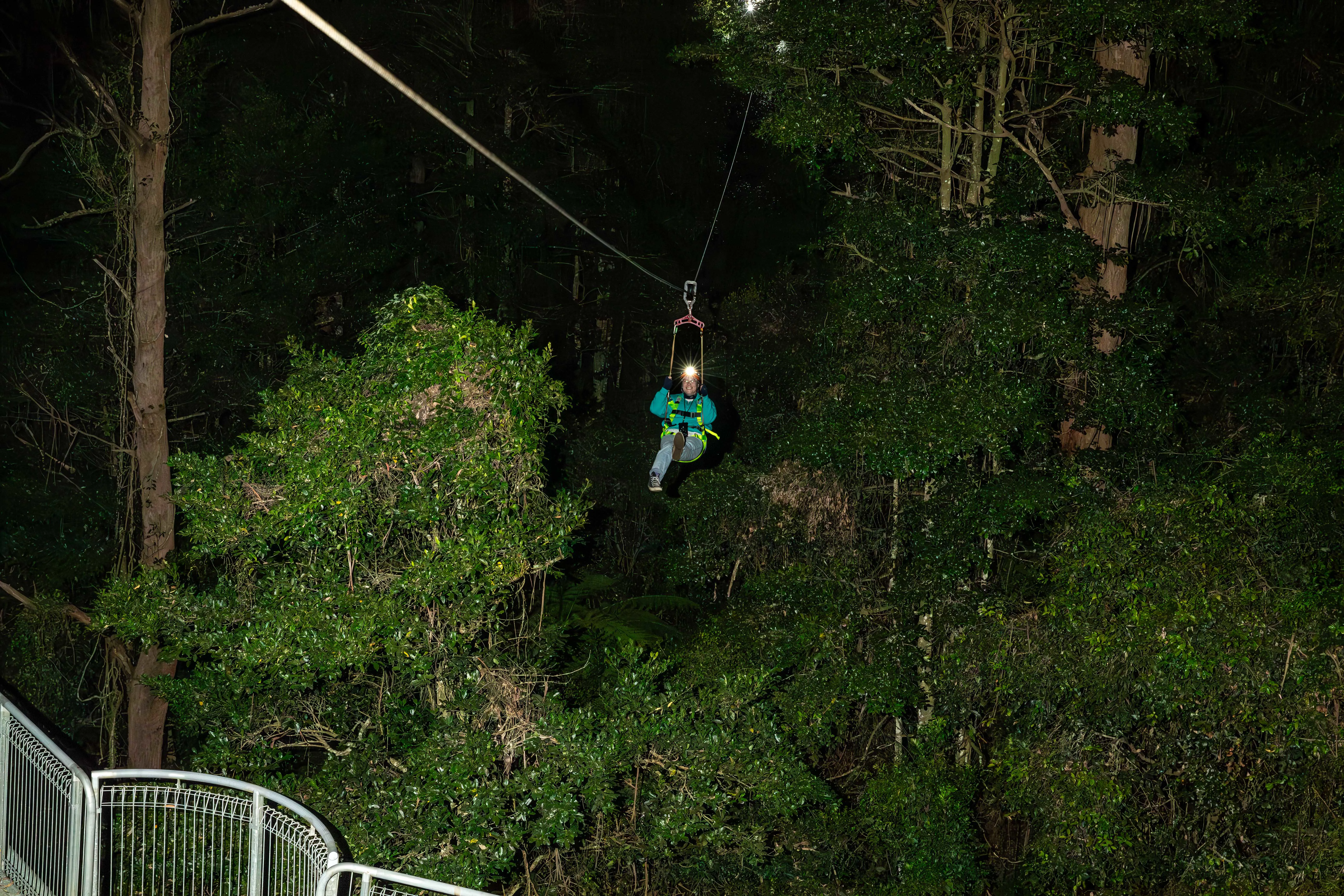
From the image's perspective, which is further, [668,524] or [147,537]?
[668,524]

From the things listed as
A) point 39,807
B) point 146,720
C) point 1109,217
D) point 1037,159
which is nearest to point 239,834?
point 39,807

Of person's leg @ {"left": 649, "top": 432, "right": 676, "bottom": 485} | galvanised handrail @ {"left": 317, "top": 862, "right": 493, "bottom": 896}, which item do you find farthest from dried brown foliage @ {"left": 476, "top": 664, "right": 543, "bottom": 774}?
galvanised handrail @ {"left": 317, "top": 862, "right": 493, "bottom": 896}

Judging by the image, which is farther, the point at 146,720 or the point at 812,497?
the point at 146,720

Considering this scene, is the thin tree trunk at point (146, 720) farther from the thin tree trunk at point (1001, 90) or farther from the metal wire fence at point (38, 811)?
the thin tree trunk at point (1001, 90)

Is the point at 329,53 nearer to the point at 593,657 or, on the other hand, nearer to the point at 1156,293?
the point at 593,657

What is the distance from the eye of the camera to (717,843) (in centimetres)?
1023

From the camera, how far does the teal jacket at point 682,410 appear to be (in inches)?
452

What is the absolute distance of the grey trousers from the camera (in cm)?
1174

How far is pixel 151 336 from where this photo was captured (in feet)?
48.9

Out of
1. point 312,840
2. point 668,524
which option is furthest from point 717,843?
point 668,524

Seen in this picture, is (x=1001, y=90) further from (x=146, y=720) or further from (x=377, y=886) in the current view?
(x=146, y=720)

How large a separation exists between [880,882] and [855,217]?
7225 mm

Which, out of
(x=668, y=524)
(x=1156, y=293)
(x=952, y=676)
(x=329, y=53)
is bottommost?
(x=952, y=676)

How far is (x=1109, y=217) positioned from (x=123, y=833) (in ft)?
37.1
